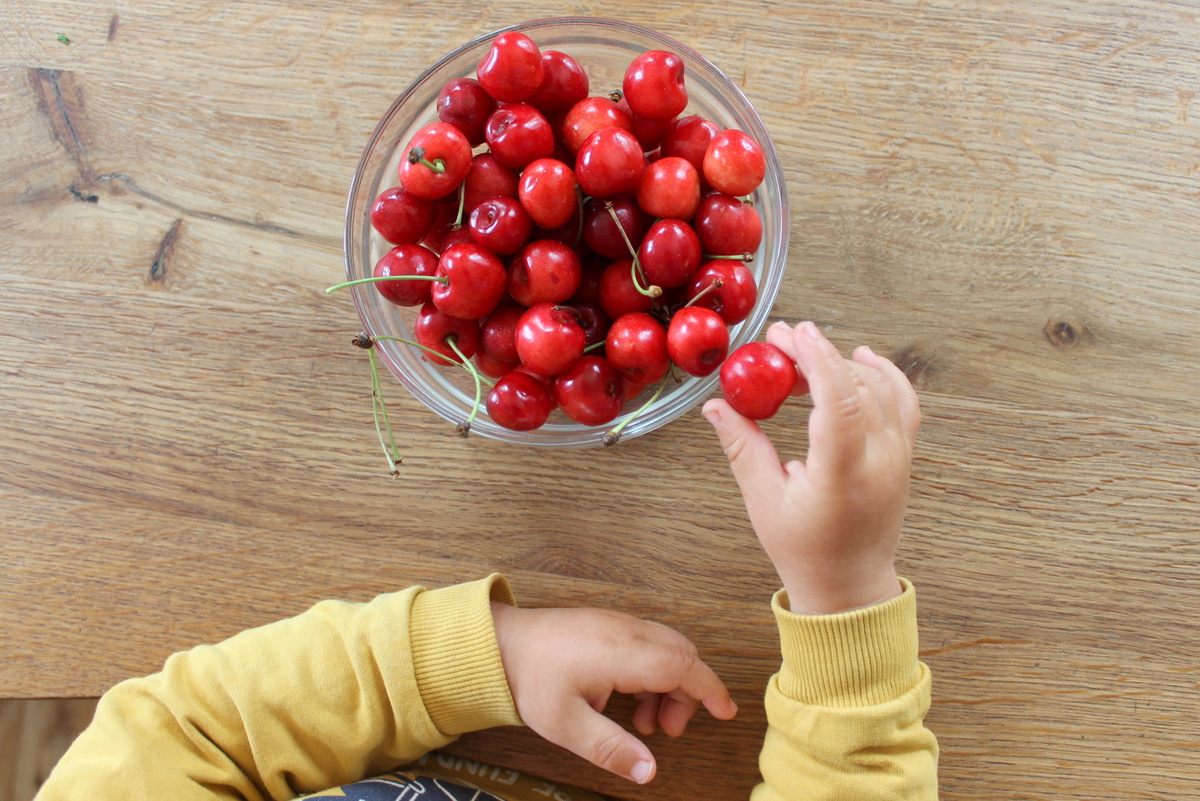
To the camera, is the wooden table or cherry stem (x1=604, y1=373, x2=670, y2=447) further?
the wooden table

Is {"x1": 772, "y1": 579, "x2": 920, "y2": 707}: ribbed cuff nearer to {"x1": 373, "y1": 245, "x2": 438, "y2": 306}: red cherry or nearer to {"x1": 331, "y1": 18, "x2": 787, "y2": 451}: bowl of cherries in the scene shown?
{"x1": 331, "y1": 18, "x2": 787, "y2": 451}: bowl of cherries

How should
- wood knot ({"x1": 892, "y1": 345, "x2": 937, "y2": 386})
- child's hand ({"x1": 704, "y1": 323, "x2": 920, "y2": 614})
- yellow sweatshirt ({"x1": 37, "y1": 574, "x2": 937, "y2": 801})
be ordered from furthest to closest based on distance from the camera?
wood knot ({"x1": 892, "y1": 345, "x2": 937, "y2": 386})
yellow sweatshirt ({"x1": 37, "y1": 574, "x2": 937, "y2": 801})
child's hand ({"x1": 704, "y1": 323, "x2": 920, "y2": 614})

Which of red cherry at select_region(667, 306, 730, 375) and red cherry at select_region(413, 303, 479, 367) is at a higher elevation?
red cherry at select_region(667, 306, 730, 375)

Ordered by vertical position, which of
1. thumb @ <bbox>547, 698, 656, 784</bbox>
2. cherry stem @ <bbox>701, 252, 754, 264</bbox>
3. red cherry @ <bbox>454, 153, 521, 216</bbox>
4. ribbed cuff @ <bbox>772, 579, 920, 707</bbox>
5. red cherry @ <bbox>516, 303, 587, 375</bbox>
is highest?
red cherry @ <bbox>454, 153, 521, 216</bbox>

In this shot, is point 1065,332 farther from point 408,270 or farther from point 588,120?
point 408,270

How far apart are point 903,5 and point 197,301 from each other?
0.81 m

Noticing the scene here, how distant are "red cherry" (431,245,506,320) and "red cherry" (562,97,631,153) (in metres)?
0.13

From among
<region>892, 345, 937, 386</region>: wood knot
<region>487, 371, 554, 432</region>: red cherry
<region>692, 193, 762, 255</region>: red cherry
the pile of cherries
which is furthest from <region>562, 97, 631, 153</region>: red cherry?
<region>892, 345, 937, 386</region>: wood knot

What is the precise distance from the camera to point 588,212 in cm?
66

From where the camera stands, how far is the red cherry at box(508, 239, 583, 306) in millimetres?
617

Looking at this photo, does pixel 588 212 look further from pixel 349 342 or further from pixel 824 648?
pixel 824 648

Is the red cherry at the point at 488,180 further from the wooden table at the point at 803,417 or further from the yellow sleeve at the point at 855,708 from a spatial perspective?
the yellow sleeve at the point at 855,708

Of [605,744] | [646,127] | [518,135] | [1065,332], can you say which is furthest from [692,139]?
[605,744]

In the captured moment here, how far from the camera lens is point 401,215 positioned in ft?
2.10
